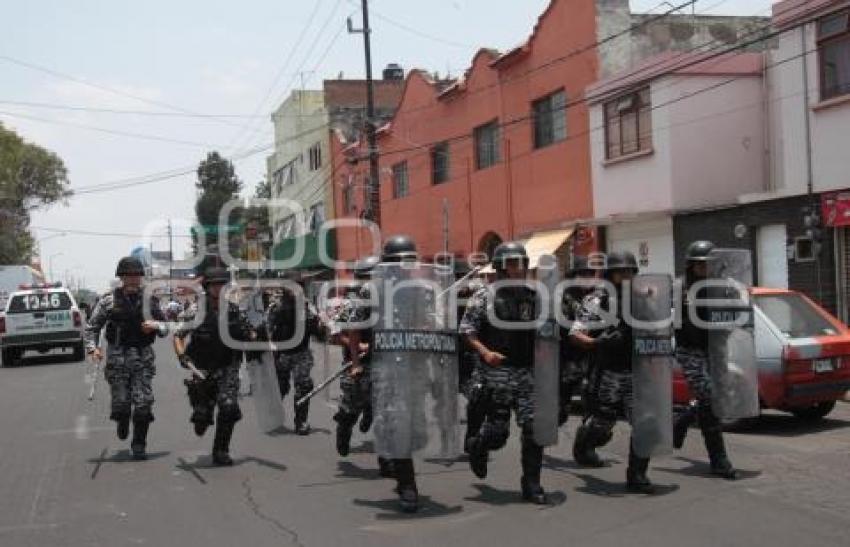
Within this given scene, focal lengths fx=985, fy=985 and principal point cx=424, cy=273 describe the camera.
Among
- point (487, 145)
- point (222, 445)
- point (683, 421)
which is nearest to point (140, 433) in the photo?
point (222, 445)

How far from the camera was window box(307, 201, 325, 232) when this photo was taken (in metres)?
47.2

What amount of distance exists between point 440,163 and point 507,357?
25674 millimetres

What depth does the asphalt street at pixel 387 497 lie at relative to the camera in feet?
20.2

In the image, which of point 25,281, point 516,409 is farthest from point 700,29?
point 25,281

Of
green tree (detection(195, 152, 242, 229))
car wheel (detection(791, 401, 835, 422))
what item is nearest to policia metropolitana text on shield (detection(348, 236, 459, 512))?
car wheel (detection(791, 401, 835, 422))

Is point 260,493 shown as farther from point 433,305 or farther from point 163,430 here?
point 163,430

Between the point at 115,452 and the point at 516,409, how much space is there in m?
4.63

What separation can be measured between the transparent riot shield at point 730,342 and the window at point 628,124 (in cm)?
1329

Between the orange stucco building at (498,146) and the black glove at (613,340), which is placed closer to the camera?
the black glove at (613,340)

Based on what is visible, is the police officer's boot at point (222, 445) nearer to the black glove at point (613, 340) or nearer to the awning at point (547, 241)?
the black glove at point (613, 340)

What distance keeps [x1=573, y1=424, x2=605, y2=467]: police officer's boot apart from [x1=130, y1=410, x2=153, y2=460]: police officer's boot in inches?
155

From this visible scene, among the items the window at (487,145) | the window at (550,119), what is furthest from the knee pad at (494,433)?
the window at (487,145)

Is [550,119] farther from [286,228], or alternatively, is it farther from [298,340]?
[286,228]

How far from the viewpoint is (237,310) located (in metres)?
9.05
